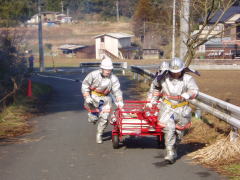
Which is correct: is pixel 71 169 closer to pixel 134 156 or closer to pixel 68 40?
pixel 134 156

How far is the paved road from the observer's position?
750 cm

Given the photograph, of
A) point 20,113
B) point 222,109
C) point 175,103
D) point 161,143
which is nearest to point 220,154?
point 175,103

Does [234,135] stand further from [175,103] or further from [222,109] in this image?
[175,103]

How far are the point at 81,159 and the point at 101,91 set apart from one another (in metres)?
1.98

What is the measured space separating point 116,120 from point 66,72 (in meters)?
32.7

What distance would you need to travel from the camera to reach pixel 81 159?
28.3 feet

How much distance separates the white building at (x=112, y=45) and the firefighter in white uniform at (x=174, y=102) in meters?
55.9

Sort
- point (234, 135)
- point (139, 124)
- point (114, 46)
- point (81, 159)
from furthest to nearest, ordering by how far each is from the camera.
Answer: point (114, 46) < point (139, 124) < point (234, 135) < point (81, 159)

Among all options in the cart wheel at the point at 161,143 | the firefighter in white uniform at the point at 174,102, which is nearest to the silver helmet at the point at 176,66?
the firefighter in white uniform at the point at 174,102

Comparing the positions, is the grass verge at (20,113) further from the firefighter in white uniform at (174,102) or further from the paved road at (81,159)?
the firefighter in white uniform at (174,102)

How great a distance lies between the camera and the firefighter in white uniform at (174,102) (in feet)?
27.1

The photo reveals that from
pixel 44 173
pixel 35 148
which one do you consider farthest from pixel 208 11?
pixel 44 173

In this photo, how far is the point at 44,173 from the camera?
7617 mm

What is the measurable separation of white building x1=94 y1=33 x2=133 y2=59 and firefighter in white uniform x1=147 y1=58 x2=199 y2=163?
5591 centimetres
